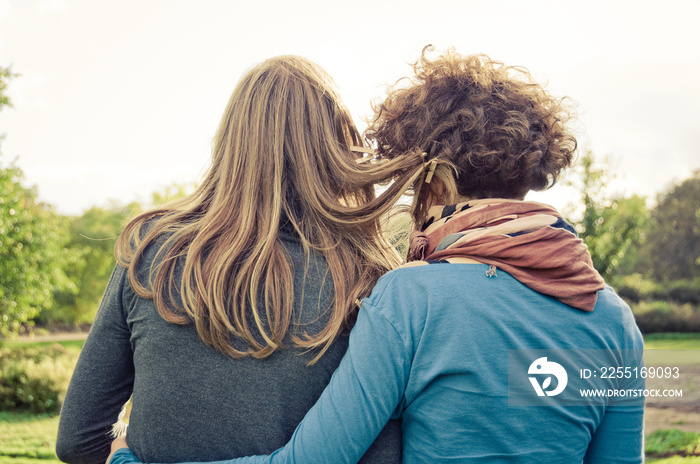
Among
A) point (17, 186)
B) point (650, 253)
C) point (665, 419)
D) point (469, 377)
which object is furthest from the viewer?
point (650, 253)

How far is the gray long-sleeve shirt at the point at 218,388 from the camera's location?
1.41m

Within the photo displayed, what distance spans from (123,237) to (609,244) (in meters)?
15.5

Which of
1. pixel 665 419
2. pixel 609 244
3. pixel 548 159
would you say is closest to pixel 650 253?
pixel 609 244

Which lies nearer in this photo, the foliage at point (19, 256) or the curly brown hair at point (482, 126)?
the curly brown hair at point (482, 126)

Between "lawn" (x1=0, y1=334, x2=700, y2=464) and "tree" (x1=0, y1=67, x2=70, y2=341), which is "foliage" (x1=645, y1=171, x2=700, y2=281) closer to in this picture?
"lawn" (x1=0, y1=334, x2=700, y2=464)

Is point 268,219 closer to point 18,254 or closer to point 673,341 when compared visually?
point 18,254

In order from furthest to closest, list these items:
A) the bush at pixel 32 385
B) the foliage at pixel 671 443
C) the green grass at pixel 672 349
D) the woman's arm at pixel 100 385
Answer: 1. the green grass at pixel 672 349
2. the bush at pixel 32 385
3. the foliage at pixel 671 443
4. the woman's arm at pixel 100 385

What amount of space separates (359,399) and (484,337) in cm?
32

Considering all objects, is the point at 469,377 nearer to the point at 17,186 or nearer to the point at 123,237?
the point at 123,237

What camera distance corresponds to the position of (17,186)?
11.5 metres

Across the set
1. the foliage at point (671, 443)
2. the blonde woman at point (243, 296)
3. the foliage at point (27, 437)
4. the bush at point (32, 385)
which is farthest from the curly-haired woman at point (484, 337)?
the bush at point (32, 385)

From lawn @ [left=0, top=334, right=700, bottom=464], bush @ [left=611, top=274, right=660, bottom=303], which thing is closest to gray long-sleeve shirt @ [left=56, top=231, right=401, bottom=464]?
lawn @ [left=0, top=334, right=700, bottom=464]

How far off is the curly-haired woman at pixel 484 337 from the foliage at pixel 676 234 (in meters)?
33.4

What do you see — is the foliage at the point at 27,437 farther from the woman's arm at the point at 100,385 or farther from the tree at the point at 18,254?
the woman's arm at the point at 100,385
